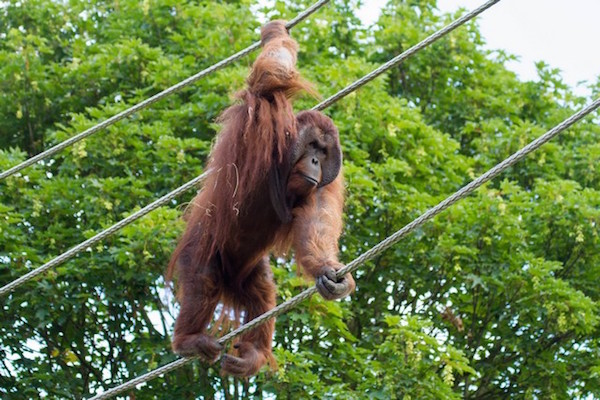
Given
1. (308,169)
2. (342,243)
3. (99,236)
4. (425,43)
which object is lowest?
(99,236)

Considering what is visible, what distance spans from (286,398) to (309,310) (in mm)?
718

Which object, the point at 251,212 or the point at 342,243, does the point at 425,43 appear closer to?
the point at 251,212

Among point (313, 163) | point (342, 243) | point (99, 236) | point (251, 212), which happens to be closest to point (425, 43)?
point (313, 163)

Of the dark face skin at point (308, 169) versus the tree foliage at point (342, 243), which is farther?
the tree foliage at point (342, 243)

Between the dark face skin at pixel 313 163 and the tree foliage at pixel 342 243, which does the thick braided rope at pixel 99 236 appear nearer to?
the dark face skin at pixel 313 163

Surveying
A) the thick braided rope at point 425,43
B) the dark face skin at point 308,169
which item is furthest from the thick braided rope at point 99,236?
the thick braided rope at point 425,43

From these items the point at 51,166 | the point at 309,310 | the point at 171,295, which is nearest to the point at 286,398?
the point at 309,310

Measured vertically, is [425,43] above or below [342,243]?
below

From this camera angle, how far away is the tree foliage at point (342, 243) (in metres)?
9.07

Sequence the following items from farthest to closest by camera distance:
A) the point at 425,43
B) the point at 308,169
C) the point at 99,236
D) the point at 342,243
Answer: the point at 342,243 < the point at 99,236 < the point at 308,169 < the point at 425,43

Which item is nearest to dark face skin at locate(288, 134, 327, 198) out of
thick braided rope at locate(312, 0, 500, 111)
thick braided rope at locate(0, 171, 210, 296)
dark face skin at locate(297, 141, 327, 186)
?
dark face skin at locate(297, 141, 327, 186)

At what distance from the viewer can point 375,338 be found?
9.83 metres

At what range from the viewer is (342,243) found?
10148mm

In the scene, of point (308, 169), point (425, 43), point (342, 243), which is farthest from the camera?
point (342, 243)
